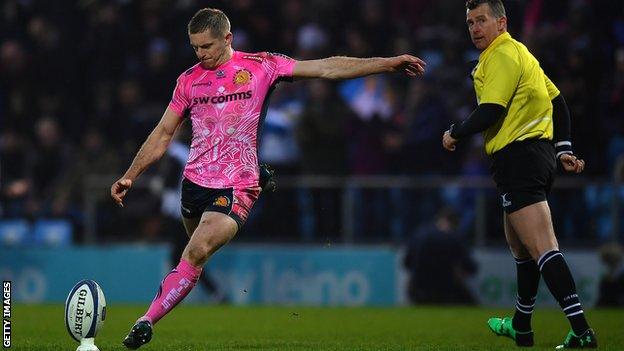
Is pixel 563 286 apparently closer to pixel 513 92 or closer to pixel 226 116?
pixel 513 92

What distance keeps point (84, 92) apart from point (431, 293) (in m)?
6.99

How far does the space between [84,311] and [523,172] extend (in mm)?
3136

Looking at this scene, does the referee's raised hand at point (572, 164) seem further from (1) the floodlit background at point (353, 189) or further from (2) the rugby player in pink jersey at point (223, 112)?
(1) the floodlit background at point (353, 189)

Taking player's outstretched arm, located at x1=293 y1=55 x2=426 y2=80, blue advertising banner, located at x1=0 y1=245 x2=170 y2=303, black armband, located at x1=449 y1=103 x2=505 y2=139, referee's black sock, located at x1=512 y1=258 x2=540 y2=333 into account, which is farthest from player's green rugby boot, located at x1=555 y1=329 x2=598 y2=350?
blue advertising banner, located at x1=0 y1=245 x2=170 y2=303

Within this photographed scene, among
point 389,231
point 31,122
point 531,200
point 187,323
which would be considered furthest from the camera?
point 31,122

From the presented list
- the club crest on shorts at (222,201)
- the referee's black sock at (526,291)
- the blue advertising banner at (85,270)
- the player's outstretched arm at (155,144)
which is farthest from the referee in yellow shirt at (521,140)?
the blue advertising banner at (85,270)

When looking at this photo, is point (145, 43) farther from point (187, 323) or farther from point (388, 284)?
point (187, 323)

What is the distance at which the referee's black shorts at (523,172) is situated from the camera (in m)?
8.57

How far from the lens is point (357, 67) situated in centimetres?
866

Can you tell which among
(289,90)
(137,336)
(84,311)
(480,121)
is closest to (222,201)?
(137,336)

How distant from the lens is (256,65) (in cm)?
884

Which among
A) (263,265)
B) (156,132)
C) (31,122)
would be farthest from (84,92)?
(156,132)

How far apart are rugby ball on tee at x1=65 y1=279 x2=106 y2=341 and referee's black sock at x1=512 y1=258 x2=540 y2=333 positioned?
10.1 feet

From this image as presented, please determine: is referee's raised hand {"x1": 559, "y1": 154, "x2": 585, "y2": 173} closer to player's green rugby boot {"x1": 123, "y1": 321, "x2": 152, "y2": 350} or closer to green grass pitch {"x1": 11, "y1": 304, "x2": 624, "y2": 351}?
green grass pitch {"x1": 11, "y1": 304, "x2": 624, "y2": 351}
